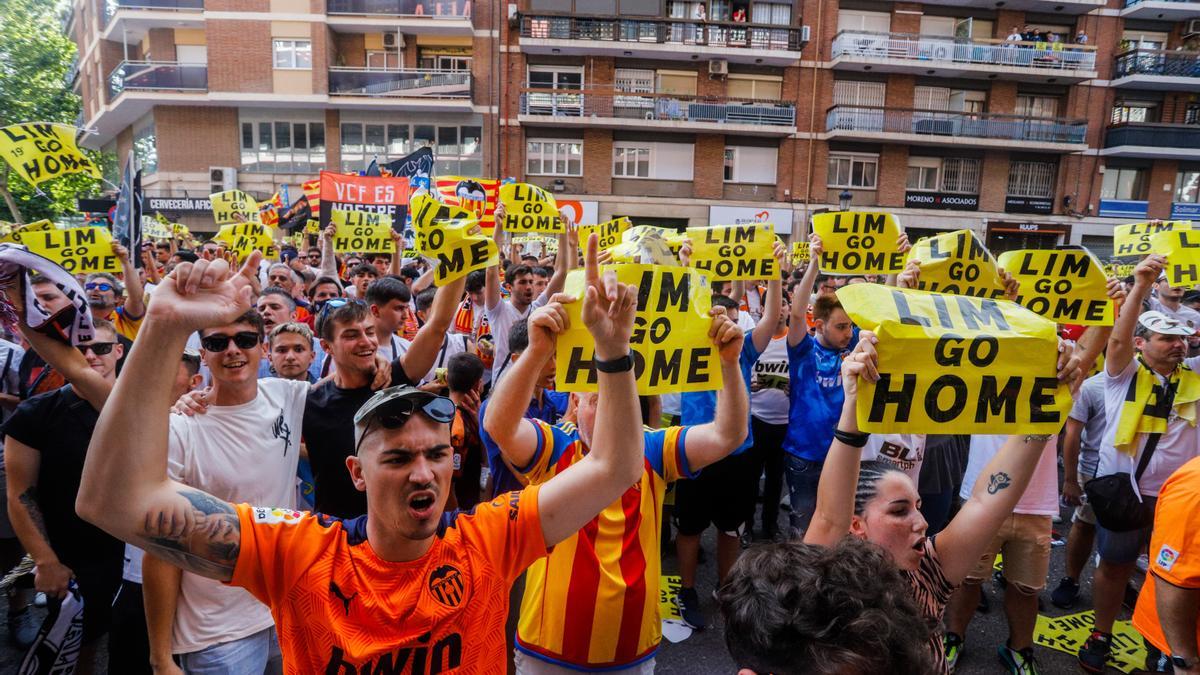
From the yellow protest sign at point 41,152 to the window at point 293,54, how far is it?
1872 cm

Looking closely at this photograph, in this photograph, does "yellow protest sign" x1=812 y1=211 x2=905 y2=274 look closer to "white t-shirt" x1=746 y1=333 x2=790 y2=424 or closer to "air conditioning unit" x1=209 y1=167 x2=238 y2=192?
"white t-shirt" x1=746 y1=333 x2=790 y2=424

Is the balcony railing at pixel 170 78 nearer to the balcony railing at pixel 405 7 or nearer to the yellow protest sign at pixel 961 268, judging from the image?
the balcony railing at pixel 405 7

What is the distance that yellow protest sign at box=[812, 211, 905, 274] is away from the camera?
5180 millimetres

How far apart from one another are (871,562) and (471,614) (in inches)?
39.9

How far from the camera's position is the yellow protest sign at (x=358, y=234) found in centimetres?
865

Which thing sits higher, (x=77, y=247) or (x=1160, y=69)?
(x=1160, y=69)

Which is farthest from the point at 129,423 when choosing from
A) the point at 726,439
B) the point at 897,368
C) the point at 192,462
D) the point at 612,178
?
the point at 612,178

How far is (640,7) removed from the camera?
82.7 ft

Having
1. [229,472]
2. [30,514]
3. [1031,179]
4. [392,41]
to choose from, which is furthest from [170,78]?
[1031,179]

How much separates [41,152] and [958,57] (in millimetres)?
28200

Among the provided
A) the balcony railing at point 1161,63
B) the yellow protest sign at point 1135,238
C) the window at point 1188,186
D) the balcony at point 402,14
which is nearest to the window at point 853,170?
the balcony railing at point 1161,63

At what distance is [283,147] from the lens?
2512 centimetres

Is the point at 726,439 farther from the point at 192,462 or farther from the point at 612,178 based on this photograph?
the point at 612,178

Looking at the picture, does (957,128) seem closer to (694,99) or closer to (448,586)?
(694,99)
